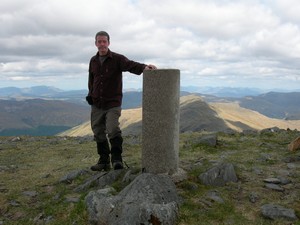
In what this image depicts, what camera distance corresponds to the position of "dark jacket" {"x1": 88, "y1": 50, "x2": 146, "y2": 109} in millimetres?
12758

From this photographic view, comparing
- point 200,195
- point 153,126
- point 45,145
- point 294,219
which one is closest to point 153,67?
point 153,126

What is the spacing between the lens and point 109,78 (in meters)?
12.9

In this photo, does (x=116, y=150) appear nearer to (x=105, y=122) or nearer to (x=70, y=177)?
(x=105, y=122)

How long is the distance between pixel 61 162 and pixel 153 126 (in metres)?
9.08

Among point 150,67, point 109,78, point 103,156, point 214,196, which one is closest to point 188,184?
point 214,196

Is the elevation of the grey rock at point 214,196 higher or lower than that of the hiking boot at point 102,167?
lower

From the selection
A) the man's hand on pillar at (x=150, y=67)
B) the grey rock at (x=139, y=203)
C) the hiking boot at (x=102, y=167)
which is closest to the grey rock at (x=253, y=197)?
the grey rock at (x=139, y=203)

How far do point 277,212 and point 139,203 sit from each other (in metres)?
3.97

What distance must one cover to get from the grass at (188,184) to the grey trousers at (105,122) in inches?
65.2

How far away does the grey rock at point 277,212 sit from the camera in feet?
32.4

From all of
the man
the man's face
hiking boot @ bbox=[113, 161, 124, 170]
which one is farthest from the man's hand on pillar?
hiking boot @ bbox=[113, 161, 124, 170]

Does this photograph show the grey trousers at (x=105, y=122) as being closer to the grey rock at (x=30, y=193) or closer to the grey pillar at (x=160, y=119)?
the grey pillar at (x=160, y=119)

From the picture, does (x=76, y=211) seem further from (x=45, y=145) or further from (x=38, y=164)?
(x=45, y=145)

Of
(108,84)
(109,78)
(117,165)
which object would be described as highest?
(109,78)
